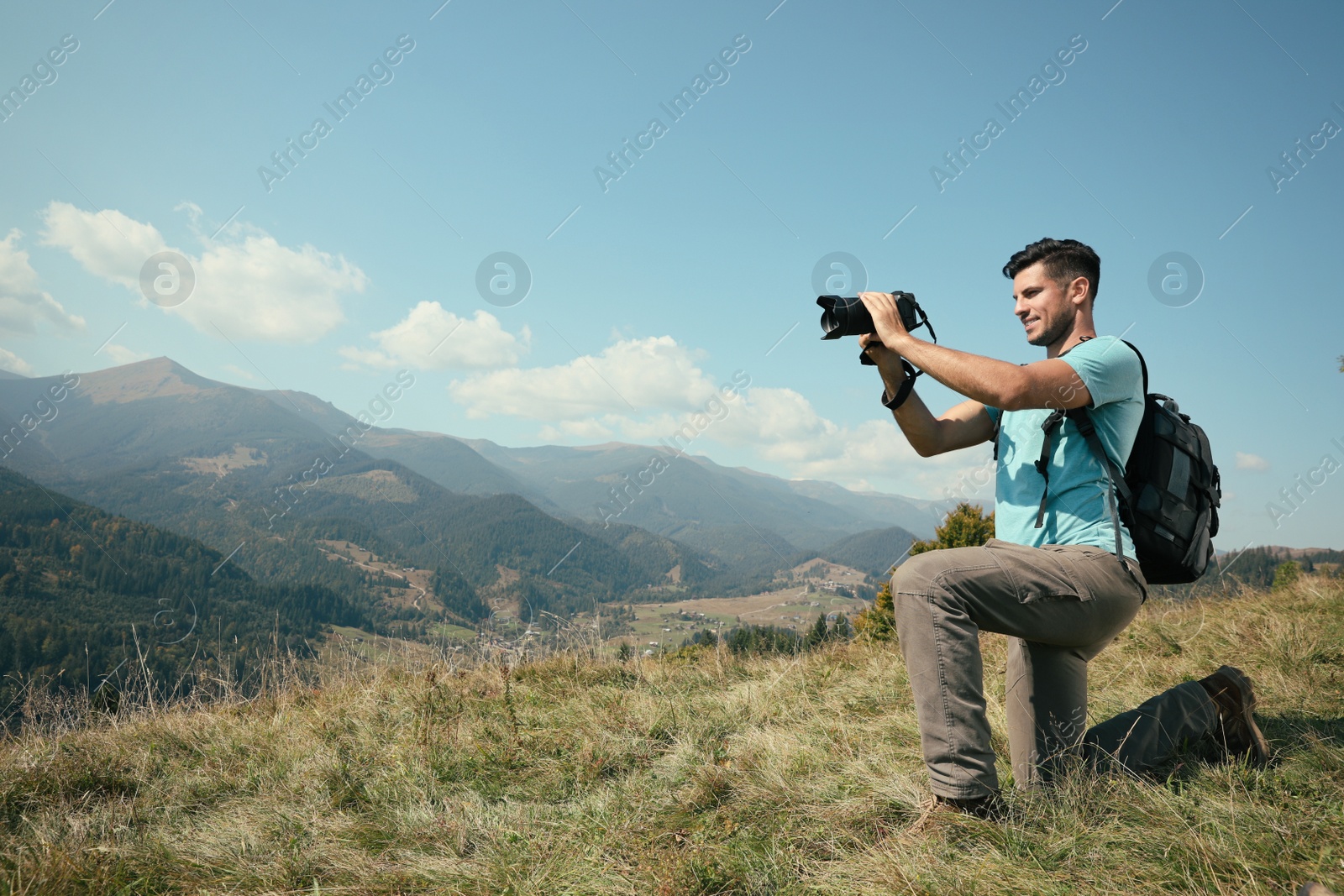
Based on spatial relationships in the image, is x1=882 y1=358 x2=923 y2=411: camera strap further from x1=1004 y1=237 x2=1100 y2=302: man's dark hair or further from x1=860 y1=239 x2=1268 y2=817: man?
x1=1004 y1=237 x2=1100 y2=302: man's dark hair

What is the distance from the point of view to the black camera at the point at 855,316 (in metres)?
2.55

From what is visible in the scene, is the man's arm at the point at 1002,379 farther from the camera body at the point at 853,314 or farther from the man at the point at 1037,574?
the camera body at the point at 853,314

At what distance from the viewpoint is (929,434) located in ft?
9.00

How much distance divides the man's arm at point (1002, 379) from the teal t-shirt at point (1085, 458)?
0.07 meters

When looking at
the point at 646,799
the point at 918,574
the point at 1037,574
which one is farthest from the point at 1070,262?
the point at 646,799

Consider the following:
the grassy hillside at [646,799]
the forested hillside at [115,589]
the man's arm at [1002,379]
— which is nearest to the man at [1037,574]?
the man's arm at [1002,379]

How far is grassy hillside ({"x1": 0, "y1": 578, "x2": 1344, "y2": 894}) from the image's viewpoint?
1758mm

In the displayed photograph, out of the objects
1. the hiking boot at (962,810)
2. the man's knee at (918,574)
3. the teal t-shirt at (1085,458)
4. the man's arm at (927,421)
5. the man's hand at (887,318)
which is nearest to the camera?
the hiking boot at (962,810)

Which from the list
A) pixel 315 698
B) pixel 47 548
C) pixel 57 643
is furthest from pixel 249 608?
pixel 315 698

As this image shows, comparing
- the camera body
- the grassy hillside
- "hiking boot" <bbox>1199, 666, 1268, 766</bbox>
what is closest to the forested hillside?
the grassy hillside

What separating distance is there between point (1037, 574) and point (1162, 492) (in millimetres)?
634

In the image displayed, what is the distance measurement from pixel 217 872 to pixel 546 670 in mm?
3198

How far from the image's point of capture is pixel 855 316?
2.58m

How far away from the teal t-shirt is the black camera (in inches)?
21.7
